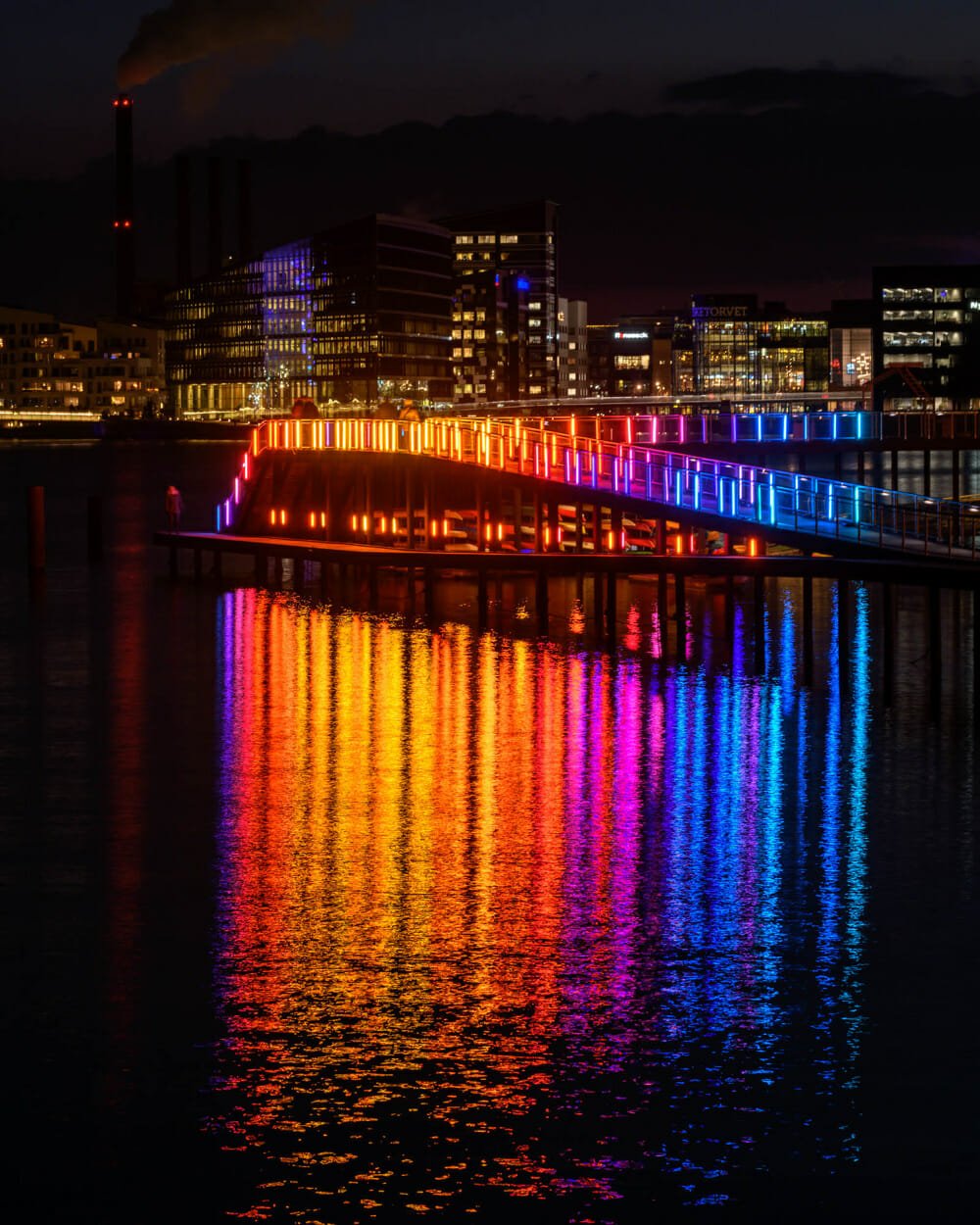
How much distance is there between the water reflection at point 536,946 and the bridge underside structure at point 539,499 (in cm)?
608

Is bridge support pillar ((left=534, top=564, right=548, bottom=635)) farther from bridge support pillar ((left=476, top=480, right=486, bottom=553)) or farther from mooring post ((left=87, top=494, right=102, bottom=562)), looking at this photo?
mooring post ((left=87, top=494, right=102, bottom=562))

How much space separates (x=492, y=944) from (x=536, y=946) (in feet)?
1.60

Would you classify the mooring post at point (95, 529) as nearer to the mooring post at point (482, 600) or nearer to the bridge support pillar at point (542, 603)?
the mooring post at point (482, 600)

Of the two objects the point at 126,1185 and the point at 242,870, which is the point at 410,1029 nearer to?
the point at 126,1185

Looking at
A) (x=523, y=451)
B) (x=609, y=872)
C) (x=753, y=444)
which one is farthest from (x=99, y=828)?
(x=753, y=444)

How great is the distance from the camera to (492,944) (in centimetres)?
2089

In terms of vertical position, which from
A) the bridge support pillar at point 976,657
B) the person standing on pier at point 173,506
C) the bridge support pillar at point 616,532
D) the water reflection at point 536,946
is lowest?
the water reflection at point 536,946

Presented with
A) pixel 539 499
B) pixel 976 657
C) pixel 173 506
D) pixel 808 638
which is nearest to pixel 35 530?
pixel 173 506

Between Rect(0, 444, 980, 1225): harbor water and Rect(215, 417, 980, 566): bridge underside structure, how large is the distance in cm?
330

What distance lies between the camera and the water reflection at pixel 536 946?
1587cm

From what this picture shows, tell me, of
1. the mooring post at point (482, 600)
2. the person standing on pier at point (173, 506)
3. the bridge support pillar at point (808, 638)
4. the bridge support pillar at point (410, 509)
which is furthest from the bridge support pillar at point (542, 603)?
the person standing on pier at point (173, 506)

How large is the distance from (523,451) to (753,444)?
75.2ft

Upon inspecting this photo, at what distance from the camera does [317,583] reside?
59.3 metres

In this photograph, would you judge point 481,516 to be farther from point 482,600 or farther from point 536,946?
point 536,946
